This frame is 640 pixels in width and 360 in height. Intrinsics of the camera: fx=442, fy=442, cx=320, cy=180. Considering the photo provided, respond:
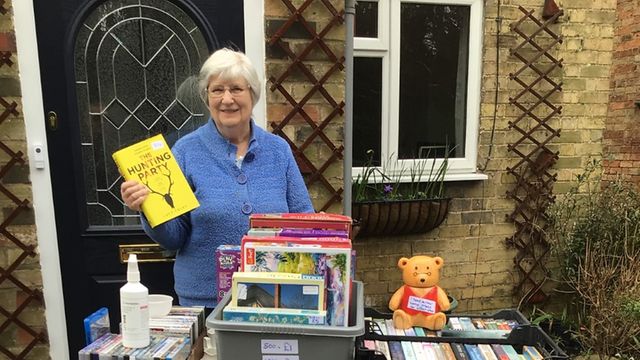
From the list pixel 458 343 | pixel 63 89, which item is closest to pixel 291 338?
pixel 458 343

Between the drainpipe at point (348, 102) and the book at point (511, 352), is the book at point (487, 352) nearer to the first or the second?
the book at point (511, 352)

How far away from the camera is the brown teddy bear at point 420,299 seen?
1514mm

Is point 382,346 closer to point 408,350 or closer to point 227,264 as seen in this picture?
point 408,350

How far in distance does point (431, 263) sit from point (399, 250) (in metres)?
1.30

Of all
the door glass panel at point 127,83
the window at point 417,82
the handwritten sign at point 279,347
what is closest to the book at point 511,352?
the handwritten sign at point 279,347

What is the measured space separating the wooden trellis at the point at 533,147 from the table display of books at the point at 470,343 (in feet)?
6.35

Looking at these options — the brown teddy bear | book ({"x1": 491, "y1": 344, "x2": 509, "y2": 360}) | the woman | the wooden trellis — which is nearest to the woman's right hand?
the woman

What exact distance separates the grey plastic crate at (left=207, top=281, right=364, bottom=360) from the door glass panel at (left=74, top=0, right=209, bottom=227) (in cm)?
149

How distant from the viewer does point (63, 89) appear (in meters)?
2.00

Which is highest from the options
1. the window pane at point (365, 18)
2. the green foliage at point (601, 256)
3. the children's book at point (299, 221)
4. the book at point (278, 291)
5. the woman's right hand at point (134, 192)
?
the window pane at point (365, 18)

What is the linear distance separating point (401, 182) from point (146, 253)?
166 cm

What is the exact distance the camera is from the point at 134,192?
3.55 ft

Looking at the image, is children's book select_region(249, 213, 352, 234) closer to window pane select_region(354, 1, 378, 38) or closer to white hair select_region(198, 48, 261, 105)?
white hair select_region(198, 48, 261, 105)

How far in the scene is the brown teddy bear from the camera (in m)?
1.51
